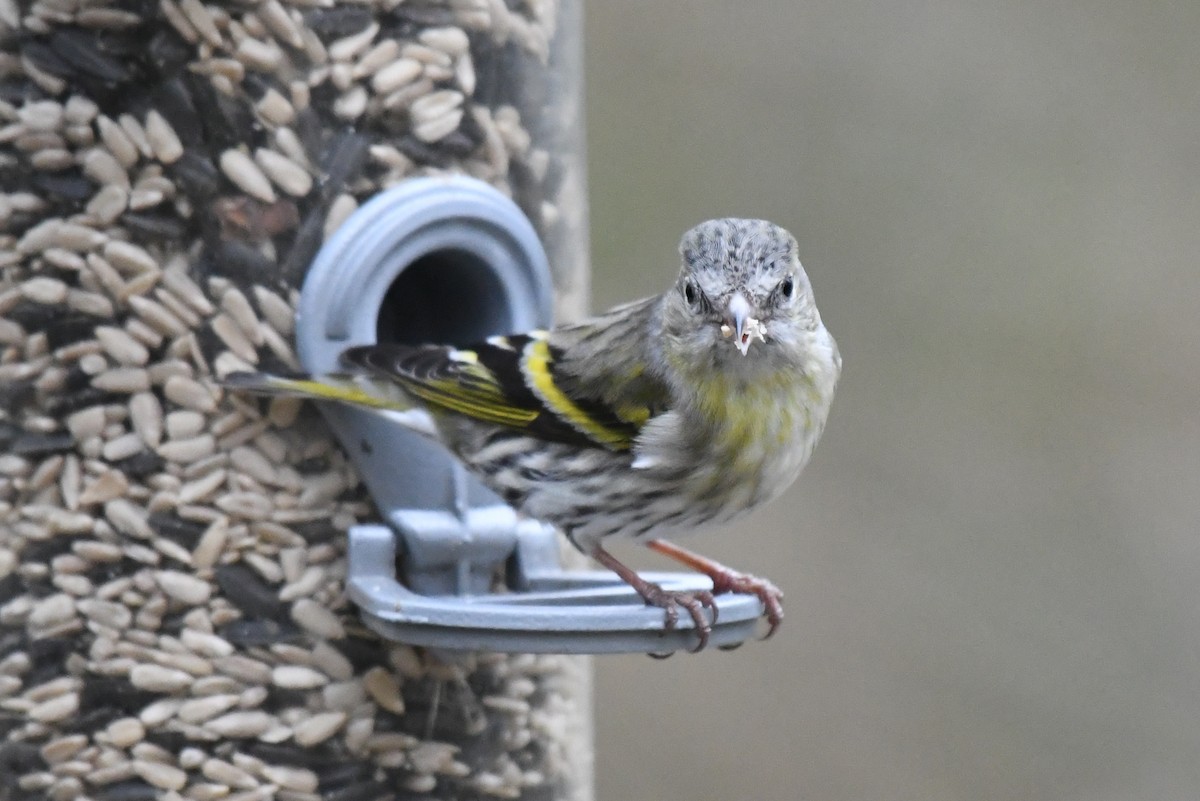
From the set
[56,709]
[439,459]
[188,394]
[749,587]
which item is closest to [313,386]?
[188,394]

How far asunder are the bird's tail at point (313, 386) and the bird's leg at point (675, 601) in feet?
2.17

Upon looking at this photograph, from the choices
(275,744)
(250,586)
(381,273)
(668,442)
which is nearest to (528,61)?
(381,273)

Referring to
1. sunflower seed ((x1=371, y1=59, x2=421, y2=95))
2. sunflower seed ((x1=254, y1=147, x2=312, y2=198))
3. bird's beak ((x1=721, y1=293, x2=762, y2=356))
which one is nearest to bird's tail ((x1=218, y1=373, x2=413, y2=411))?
sunflower seed ((x1=254, y1=147, x2=312, y2=198))

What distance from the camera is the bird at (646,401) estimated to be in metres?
4.14

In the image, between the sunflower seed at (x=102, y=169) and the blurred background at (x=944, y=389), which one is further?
the blurred background at (x=944, y=389)

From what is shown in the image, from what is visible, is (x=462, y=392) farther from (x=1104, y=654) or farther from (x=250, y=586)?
(x=1104, y=654)

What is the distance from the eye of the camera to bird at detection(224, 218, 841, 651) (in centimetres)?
414

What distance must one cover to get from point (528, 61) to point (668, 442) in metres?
0.93

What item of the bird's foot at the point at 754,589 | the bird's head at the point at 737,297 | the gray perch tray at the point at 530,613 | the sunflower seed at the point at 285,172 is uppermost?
the sunflower seed at the point at 285,172

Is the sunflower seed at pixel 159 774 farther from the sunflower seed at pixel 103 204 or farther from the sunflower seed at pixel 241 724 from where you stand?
the sunflower seed at pixel 103 204

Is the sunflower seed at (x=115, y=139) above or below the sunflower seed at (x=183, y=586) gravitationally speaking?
above

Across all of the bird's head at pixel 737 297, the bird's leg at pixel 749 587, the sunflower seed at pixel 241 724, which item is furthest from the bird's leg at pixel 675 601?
the sunflower seed at pixel 241 724

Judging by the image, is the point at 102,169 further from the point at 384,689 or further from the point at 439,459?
the point at 384,689

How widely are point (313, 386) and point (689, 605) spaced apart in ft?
2.94
